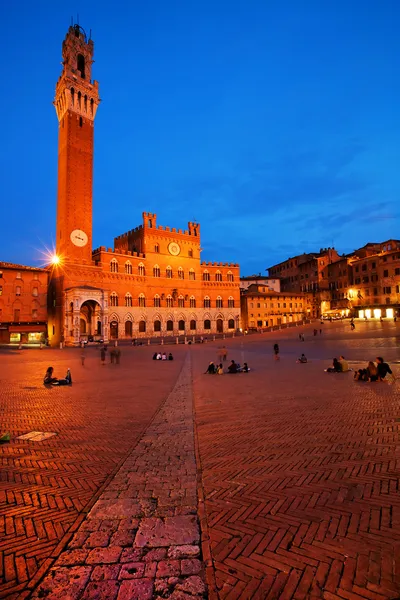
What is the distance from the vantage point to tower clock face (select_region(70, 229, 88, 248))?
43594 mm

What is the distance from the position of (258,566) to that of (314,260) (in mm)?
71621

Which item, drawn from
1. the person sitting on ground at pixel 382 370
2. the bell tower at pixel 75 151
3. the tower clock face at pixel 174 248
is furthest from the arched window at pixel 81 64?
the person sitting on ground at pixel 382 370

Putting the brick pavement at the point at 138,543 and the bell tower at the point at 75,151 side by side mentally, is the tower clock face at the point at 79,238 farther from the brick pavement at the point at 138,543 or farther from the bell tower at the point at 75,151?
the brick pavement at the point at 138,543

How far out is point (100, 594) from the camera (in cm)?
302

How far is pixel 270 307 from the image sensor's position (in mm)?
67312

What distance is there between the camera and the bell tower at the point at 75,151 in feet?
144

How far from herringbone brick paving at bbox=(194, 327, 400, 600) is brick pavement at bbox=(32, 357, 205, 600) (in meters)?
0.29

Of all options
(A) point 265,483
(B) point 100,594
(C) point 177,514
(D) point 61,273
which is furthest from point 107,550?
(D) point 61,273

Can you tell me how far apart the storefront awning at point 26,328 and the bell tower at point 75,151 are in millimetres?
10788

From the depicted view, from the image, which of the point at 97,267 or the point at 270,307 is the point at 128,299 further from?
the point at 270,307

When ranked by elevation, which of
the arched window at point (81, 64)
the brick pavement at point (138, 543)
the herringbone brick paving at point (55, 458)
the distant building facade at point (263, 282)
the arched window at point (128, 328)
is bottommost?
the brick pavement at point (138, 543)

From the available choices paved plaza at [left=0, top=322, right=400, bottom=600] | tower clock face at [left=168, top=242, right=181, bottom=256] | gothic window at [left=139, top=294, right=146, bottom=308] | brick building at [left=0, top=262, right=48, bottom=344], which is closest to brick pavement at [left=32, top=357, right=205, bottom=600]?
paved plaza at [left=0, top=322, right=400, bottom=600]

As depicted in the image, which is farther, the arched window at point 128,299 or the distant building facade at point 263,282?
the distant building facade at point 263,282

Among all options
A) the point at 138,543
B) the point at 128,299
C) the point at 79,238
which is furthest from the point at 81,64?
the point at 138,543
